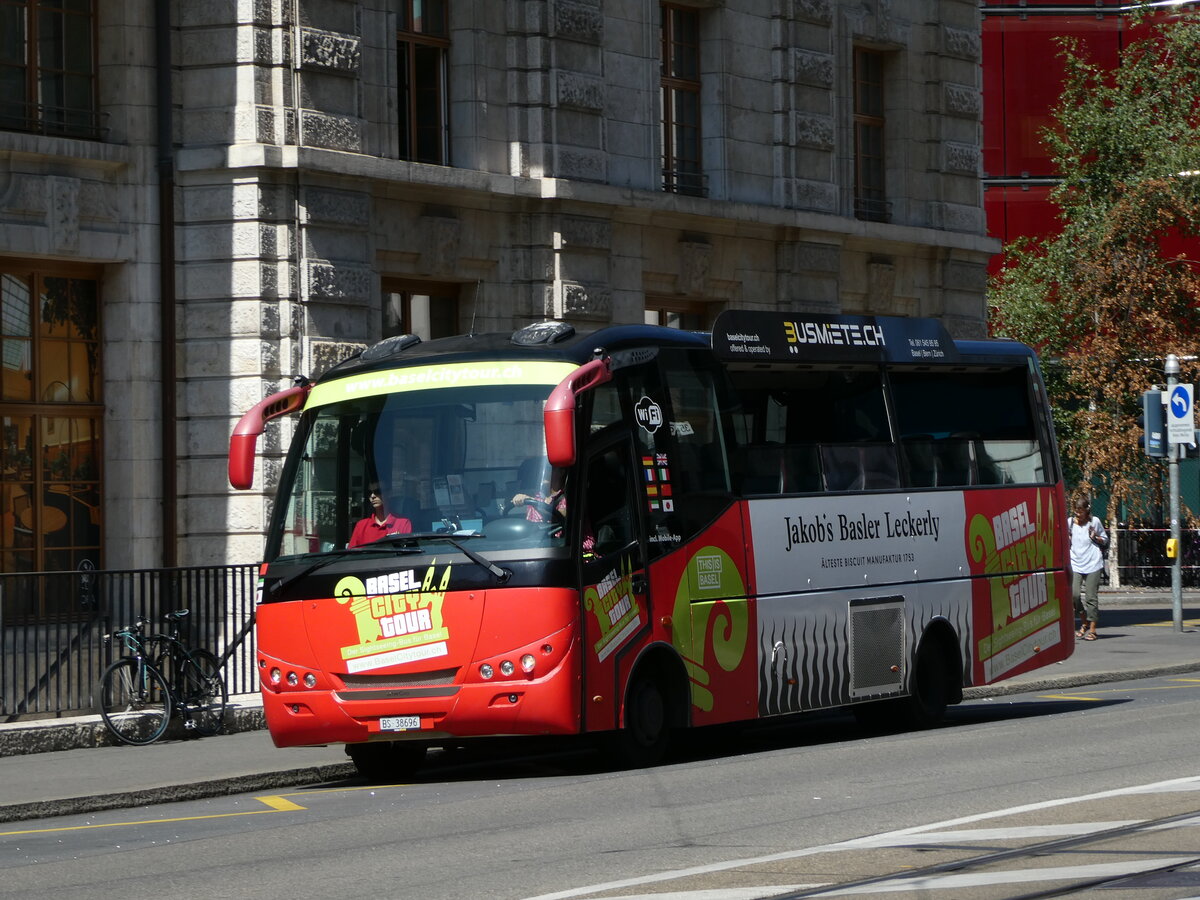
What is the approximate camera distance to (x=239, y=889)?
31.2ft

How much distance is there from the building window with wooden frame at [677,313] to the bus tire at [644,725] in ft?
38.6

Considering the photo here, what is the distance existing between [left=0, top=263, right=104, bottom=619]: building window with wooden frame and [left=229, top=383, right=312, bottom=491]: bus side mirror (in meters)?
5.67

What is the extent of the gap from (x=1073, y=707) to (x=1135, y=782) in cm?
717

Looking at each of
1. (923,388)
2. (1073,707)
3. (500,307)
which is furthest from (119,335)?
(1073,707)

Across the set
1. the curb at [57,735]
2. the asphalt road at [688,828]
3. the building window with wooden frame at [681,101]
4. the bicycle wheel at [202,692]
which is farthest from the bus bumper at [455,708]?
the building window with wooden frame at [681,101]

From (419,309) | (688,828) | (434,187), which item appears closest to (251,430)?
(688,828)

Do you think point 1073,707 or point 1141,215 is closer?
point 1073,707

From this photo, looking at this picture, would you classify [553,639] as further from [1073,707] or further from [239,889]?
[1073,707]

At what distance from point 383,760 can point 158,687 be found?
126 inches

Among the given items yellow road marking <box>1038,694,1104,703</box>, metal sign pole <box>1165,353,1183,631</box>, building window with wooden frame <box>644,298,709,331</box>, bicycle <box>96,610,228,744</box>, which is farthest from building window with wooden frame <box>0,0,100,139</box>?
metal sign pole <box>1165,353,1183,631</box>

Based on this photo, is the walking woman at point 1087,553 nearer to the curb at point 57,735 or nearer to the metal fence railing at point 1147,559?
the curb at point 57,735

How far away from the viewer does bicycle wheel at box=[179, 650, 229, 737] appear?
1783cm

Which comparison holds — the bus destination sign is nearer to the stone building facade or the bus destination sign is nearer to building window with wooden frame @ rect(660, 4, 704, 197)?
the stone building facade

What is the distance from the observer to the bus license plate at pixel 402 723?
45.7 ft
